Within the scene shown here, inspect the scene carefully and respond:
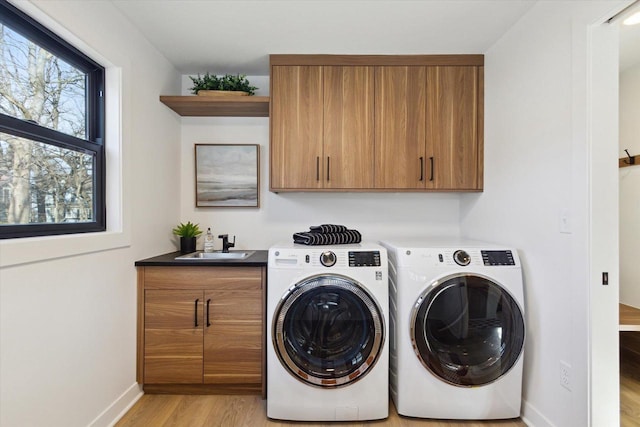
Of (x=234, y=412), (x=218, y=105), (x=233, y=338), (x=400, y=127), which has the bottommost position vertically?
(x=234, y=412)

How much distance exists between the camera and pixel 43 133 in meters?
1.44

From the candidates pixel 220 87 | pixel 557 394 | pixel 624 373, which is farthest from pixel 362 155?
pixel 624 373

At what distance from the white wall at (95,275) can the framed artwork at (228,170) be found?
12.4 inches

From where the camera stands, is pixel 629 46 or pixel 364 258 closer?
pixel 364 258

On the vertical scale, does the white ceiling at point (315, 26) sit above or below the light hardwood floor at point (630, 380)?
above

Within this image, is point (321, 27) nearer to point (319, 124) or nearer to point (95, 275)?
point (319, 124)

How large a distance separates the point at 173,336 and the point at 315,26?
214 cm

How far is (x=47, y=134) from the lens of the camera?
1.46 m

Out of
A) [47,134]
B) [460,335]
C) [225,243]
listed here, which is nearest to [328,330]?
[460,335]

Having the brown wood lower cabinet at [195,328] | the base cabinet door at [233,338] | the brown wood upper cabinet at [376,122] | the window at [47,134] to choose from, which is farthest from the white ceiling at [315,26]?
the base cabinet door at [233,338]

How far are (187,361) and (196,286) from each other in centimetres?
48

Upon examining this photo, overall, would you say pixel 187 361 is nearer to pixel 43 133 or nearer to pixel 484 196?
pixel 43 133

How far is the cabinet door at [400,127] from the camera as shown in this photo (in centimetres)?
231

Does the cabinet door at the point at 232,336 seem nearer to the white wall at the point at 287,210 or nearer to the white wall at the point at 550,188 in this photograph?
the white wall at the point at 287,210
